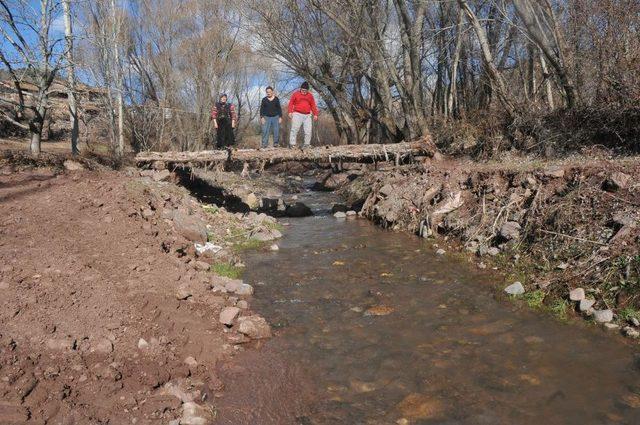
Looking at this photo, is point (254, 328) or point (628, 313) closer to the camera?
point (628, 313)

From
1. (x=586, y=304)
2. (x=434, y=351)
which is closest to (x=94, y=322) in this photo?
(x=434, y=351)

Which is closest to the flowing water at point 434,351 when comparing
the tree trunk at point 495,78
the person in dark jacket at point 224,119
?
the tree trunk at point 495,78

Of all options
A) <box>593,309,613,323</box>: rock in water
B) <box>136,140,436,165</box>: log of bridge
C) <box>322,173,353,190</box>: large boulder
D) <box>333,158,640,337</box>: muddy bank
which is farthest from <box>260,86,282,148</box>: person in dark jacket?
<box>593,309,613,323</box>: rock in water

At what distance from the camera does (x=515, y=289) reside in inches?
247

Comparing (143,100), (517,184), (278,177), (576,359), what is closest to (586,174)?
(517,184)

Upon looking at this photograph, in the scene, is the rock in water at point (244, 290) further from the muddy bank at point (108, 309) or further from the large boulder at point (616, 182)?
the large boulder at point (616, 182)

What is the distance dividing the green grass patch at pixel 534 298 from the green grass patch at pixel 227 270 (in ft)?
13.2

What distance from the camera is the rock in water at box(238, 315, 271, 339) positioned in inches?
210

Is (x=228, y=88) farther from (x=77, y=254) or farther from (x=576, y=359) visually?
(x=576, y=359)

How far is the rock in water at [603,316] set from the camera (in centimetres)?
526

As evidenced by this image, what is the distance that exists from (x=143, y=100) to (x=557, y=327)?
21124 mm

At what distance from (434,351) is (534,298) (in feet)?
6.14

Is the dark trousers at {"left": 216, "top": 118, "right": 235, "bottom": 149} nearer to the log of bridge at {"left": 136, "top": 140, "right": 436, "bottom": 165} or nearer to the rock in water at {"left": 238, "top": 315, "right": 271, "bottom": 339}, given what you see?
the log of bridge at {"left": 136, "top": 140, "right": 436, "bottom": 165}

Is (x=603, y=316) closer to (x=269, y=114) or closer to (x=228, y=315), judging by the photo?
(x=228, y=315)
